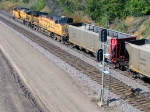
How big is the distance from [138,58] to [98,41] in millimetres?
5690

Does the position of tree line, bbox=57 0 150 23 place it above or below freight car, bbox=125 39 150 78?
above

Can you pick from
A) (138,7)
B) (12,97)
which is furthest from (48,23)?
(12,97)

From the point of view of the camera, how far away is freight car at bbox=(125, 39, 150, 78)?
62.7 feet

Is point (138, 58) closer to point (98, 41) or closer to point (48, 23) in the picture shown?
point (98, 41)

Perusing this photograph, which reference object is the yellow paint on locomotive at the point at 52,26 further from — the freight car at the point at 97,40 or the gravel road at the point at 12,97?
the gravel road at the point at 12,97

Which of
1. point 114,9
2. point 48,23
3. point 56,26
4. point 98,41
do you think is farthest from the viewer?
point 114,9

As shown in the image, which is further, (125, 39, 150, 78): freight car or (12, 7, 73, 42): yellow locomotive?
(12, 7, 73, 42): yellow locomotive

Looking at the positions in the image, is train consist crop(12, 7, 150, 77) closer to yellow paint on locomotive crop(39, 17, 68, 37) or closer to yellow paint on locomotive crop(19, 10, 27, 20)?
yellow paint on locomotive crop(39, 17, 68, 37)

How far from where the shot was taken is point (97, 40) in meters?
24.9

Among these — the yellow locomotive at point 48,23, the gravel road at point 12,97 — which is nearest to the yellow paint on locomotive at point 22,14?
the yellow locomotive at point 48,23

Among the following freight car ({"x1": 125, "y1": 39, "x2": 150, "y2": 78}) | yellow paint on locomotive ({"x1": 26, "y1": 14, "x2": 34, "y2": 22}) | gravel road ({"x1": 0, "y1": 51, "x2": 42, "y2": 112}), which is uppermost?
yellow paint on locomotive ({"x1": 26, "y1": 14, "x2": 34, "y2": 22})

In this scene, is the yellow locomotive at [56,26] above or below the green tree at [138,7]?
below

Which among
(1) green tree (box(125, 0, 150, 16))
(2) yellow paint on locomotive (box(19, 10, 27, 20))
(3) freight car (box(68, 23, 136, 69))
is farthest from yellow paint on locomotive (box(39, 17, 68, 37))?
(1) green tree (box(125, 0, 150, 16))

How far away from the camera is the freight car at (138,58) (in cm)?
1910
